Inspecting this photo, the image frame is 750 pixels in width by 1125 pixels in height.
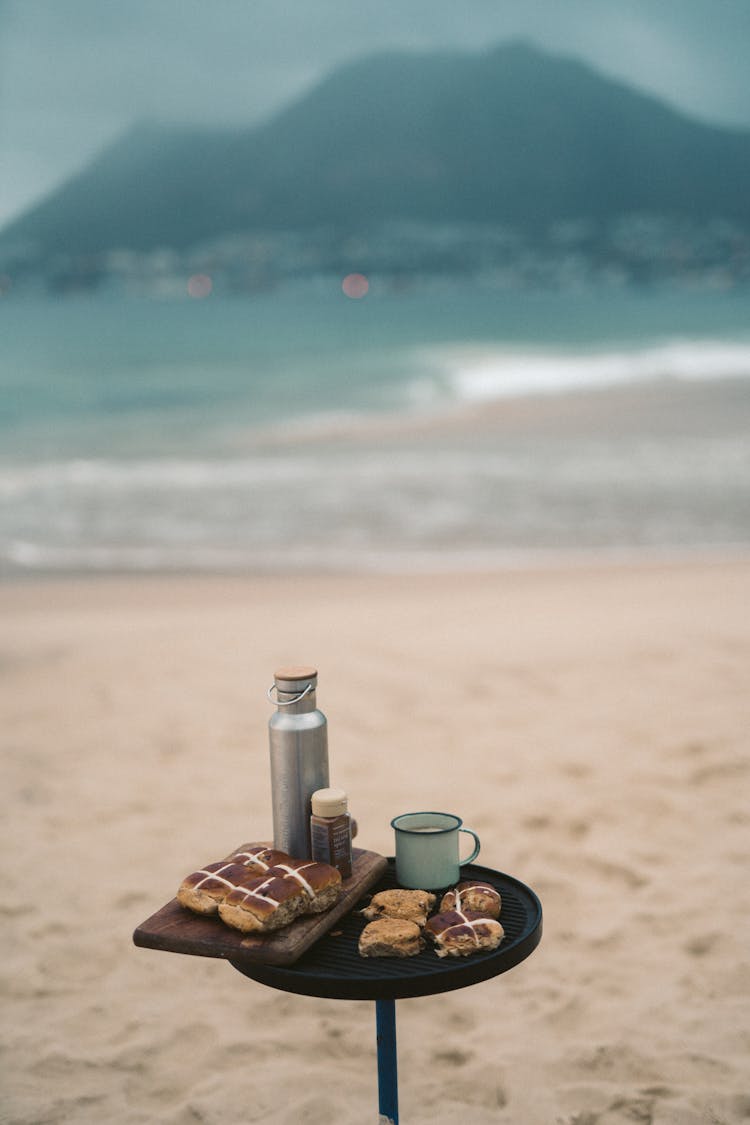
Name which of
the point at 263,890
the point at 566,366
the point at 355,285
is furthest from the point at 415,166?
the point at 263,890

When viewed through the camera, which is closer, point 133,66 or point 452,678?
point 452,678

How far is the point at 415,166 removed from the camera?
100 meters

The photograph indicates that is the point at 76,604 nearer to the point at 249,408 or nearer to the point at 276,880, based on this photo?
the point at 276,880

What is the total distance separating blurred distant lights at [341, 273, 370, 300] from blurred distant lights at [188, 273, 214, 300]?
24.9 feet

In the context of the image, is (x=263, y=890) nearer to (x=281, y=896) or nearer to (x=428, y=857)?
(x=281, y=896)

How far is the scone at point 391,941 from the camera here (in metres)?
1.83

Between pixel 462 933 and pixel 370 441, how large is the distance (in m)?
15.1

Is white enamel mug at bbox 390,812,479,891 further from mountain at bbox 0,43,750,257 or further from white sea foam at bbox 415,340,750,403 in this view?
mountain at bbox 0,43,750,257

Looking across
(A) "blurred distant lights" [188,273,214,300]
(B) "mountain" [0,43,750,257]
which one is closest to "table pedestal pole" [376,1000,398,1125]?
(A) "blurred distant lights" [188,273,214,300]

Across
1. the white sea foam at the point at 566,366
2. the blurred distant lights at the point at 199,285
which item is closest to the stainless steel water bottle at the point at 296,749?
the white sea foam at the point at 566,366

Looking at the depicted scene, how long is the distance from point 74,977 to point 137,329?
38812mm

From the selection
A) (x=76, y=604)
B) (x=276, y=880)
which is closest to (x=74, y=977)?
(x=276, y=880)

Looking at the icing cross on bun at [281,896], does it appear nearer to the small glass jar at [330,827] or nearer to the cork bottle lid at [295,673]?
the small glass jar at [330,827]

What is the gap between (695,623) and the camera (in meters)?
6.04
